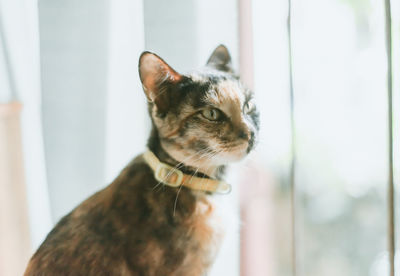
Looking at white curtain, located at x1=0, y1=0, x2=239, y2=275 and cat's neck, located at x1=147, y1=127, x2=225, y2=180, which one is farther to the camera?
white curtain, located at x1=0, y1=0, x2=239, y2=275

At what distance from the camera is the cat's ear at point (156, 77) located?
79cm

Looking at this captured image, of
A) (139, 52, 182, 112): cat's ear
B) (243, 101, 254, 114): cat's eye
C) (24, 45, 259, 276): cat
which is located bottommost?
(24, 45, 259, 276): cat

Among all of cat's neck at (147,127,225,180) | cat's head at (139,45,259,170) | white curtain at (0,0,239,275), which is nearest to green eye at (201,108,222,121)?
cat's head at (139,45,259,170)

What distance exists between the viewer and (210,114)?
84cm

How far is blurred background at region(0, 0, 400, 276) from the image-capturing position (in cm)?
97

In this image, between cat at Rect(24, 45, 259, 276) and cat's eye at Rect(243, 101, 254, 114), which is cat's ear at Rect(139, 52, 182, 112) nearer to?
cat at Rect(24, 45, 259, 276)

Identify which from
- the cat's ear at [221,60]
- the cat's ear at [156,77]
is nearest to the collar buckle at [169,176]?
the cat's ear at [156,77]

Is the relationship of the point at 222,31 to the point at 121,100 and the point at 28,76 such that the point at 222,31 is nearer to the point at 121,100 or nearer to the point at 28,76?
the point at 121,100

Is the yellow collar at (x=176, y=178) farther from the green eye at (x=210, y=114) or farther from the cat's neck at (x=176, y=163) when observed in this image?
the green eye at (x=210, y=114)

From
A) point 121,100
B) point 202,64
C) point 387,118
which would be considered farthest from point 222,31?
point 387,118

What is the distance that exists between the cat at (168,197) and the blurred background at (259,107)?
A: 0.15 metres

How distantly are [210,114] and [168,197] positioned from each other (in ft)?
0.66

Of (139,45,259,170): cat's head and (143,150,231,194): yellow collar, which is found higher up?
(139,45,259,170): cat's head

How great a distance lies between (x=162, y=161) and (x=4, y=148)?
1.54 ft
